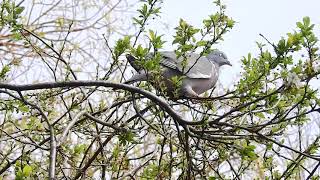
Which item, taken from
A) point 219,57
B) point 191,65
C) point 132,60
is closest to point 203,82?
point 191,65

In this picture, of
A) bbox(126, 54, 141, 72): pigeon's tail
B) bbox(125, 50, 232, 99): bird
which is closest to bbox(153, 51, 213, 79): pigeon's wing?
bbox(125, 50, 232, 99): bird

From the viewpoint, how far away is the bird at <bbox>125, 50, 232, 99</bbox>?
210cm

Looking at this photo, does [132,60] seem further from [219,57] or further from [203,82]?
[219,57]

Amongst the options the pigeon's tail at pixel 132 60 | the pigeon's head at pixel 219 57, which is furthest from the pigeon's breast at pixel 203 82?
the pigeon's tail at pixel 132 60

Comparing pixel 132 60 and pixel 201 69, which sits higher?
pixel 201 69

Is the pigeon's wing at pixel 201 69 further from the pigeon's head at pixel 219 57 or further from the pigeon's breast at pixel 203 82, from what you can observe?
the pigeon's head at pixel 219 57

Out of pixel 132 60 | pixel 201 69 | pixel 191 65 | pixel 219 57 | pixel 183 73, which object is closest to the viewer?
pixel 183 73

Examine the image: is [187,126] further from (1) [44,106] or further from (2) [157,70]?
(1) [44,106]

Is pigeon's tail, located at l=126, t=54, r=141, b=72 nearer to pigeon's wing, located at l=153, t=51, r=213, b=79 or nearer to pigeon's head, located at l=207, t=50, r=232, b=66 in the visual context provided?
pigeon's wing, located at l=153, t=51, r=213, b=79

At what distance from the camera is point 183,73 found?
6.98ft

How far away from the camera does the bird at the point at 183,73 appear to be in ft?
6.89

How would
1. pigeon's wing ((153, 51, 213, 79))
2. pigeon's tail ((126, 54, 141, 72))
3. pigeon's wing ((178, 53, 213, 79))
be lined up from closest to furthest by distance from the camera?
pigeon's tail ((126, 54, 141, 72)) < pigeon's wing ((153, 51, 213, 79)) < pigeon's wing ((178, 53, 213, 79))

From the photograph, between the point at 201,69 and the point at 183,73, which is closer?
the point at 183,73

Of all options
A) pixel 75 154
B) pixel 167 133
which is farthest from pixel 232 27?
pixel 75 154
